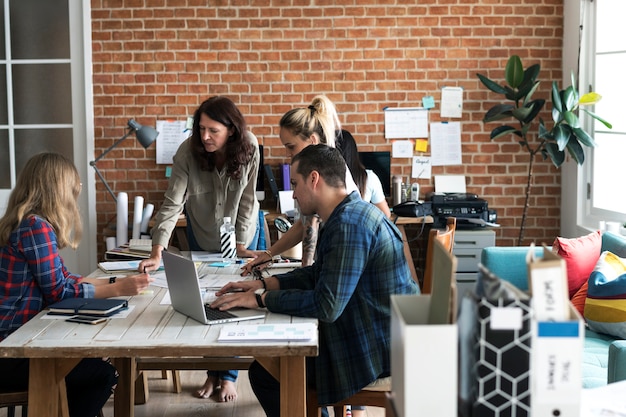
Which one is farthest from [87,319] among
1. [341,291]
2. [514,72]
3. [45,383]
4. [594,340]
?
[514,72]

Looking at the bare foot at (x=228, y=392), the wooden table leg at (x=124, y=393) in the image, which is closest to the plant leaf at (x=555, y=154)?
the bare foot at (x=228, y=392)

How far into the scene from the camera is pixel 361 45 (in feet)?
19.9

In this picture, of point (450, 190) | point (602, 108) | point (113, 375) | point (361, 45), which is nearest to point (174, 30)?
point (361, 45)

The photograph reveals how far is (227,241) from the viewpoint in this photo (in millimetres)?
3871

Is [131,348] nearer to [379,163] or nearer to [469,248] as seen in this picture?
[469,248]

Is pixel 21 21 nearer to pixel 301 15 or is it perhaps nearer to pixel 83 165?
pixel 83 165

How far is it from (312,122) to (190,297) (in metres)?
1.31

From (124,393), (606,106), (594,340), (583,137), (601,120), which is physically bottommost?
(124,393)

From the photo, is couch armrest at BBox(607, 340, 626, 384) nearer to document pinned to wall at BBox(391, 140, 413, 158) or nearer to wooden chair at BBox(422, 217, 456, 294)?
wooden chair at BBox(422, 217, 456, 294)

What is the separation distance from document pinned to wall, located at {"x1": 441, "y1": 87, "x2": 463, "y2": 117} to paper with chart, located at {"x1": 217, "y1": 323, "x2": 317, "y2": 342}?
3.86 meters

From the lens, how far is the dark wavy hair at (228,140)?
12.8 feet

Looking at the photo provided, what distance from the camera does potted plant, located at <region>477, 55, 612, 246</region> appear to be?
5441mm

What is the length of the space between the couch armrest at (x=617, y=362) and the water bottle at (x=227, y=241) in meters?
1.78

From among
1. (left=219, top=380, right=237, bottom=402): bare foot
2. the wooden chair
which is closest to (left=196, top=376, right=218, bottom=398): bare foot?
(left=219, top=380, right=237, bottom=402): bare foot
